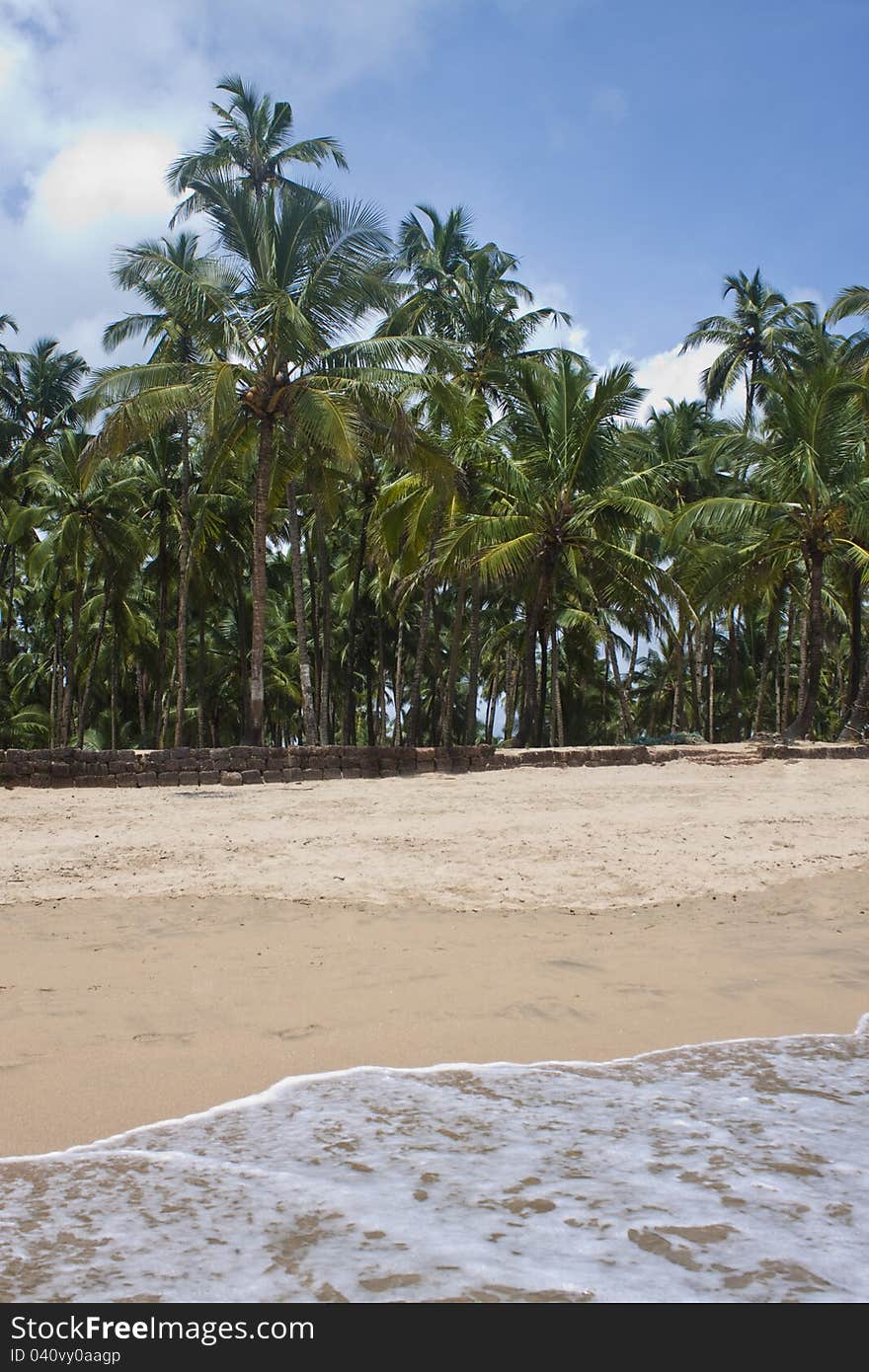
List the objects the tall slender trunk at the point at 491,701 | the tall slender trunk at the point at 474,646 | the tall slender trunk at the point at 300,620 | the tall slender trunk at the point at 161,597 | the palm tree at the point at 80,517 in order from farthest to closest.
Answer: the tall slender trunk at the point at 491,701 → the tall slender trunk at the point at 161,597 → the palm tree at the point at 80,517 → the tall slender trunk at the point at 474,646 → the tall slender trunk at the point at 300,620

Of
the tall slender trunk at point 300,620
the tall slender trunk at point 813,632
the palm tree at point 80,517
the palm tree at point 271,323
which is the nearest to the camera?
the palm tree at point 271,323

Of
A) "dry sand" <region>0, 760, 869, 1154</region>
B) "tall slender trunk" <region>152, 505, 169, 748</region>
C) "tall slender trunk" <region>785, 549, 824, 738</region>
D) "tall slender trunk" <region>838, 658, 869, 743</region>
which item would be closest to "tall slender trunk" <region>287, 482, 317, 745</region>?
"dry sand" <region>0, 760, 869, 1154</region>

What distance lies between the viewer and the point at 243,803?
1118 centimetres

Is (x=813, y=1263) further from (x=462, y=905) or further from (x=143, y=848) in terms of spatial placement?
(x=143, y=848)

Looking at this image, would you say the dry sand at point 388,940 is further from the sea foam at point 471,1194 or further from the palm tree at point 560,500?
the palm tree at point 560,500

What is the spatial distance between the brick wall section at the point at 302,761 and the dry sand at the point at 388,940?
112 inches

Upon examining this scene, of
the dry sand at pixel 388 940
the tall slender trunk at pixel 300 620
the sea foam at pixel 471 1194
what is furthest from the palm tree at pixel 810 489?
the sea foam at pixel 471 1194

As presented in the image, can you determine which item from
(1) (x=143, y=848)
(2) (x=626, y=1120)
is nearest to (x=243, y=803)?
(1) (x=143, y=848)

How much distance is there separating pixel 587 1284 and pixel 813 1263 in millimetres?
546

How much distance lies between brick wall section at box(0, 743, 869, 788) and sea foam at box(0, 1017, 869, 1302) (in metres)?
10.0

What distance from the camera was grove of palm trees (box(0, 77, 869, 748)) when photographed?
15766 millimetres

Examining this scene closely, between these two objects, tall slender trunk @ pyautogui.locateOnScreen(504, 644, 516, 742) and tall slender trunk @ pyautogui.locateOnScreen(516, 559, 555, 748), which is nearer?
tall slender trunk @ pyautogui.locateOnScreen(516, 559, 555, 748)

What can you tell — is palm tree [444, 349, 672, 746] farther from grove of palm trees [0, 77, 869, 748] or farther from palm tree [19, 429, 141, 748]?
palm tree [19, 429, 141, 748]

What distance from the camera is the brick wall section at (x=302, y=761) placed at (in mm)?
13000
